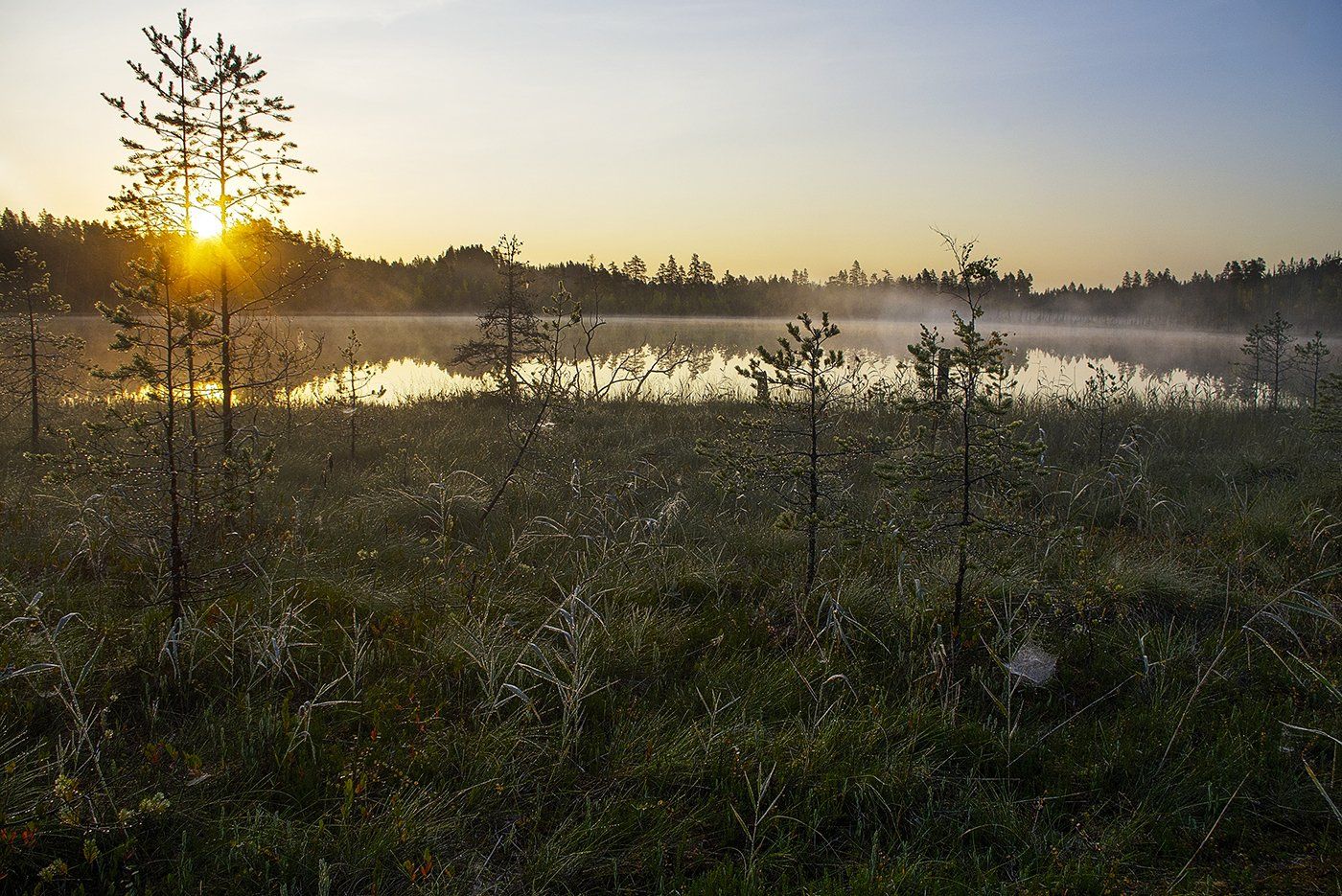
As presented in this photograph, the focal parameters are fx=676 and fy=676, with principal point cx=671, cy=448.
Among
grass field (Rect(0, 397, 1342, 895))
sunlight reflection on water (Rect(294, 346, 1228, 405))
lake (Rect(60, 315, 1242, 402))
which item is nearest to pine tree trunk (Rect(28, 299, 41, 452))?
sunlight reflection on water (Rect(294, 346, 1228, 405))

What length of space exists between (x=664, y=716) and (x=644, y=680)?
361 mm

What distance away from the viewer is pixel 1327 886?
2.32 metres

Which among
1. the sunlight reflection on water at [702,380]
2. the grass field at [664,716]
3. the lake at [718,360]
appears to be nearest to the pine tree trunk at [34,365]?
the sunlight reflection on water at [702,380]

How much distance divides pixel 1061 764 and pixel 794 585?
1928 millimetres

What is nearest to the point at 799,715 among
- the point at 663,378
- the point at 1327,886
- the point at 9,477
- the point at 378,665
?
the point at 1327,886

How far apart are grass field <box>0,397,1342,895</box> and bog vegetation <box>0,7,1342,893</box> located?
0.06ft

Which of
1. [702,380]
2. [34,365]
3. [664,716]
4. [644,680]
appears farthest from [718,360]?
[664,716]

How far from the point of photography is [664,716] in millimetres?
3232

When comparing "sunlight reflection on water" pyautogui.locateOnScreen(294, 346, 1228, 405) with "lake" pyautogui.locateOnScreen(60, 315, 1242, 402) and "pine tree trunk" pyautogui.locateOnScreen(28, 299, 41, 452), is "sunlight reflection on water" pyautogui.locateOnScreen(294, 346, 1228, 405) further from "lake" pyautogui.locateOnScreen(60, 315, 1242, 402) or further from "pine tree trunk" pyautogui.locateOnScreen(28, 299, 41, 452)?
"pine tree trunk" pyautogui.locateOnScreen(28, 299, 41, 452)

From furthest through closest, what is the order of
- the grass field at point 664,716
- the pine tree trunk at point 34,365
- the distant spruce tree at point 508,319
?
the distant spruce tree at point 508,319
the pine tree trunk at point 34,365
the grass field at point 664,716

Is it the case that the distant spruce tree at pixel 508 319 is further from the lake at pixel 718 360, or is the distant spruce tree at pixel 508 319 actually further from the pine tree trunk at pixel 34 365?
the pine tree trunk at pixel 34 365

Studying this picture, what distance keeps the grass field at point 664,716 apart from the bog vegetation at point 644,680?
0.06 feet

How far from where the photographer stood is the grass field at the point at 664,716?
234cm

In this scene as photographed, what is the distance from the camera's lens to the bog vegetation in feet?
7.82
